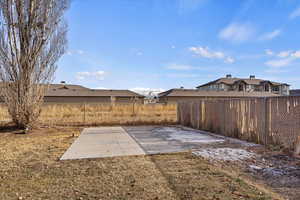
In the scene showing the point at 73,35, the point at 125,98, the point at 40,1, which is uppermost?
the point at 40,1

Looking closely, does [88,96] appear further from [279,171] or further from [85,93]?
[279,171]

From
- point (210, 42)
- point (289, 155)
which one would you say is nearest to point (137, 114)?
point (210, 42)

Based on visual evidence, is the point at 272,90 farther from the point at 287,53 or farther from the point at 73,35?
the point at 73,35

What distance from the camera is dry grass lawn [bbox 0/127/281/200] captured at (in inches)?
107

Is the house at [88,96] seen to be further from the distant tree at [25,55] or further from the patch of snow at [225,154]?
the patch of snow at [225,154]

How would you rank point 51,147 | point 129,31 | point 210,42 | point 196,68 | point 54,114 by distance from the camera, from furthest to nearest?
point 196,68, point 54,114, point 210,42, point 129,31, point 51,147

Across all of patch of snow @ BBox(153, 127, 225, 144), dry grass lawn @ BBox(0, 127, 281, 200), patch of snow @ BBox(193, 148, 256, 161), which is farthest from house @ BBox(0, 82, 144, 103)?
dry grass lawn @ BBox(0, 127, 281, 200)

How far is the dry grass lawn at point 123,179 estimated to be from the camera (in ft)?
8.93

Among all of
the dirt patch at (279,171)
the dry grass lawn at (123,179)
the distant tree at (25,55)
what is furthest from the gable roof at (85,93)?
the dirt patch at (279,171)

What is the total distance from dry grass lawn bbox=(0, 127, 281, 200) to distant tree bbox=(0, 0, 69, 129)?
14.5 ft

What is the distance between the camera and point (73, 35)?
33.6 ft

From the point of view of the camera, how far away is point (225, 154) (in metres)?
4.95

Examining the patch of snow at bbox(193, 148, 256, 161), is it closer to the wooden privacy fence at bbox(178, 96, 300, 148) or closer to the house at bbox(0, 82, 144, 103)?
the wooden privacy fence at bbox(178, 96, 300, 148)

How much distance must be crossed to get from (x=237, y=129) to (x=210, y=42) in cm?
870
